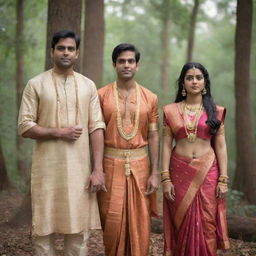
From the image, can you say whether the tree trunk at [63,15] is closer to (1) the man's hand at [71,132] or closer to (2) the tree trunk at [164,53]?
(1) the man's hand at [71,132]

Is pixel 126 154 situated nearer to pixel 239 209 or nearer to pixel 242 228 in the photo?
pixel 242 228

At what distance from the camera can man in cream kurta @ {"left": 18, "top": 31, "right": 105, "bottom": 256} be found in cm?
390

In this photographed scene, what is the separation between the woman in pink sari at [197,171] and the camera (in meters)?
4.15

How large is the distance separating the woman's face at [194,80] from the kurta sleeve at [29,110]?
1475 mm

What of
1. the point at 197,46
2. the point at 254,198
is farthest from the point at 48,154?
the point at 197,46

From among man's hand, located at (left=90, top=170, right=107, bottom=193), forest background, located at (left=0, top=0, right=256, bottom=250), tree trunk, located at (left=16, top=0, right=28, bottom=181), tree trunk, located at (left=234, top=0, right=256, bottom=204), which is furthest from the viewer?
tree trunk, located at (left=16, top=0, right=28, bottom=181)

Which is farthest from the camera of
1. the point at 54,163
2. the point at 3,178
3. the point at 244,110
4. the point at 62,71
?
the point at 244,110

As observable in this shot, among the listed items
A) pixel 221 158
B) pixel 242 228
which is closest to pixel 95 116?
pixel 221 158

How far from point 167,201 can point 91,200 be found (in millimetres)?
801

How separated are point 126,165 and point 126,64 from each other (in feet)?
3.28

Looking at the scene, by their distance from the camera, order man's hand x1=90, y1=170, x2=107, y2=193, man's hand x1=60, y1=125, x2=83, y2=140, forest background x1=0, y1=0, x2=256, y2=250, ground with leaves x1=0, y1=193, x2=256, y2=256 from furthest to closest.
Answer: forest background x1=0, y1=0, x2=256, y2=250 < ground with leaves x1=0, y1=193, x2=256, y2=256 < man's hand x1=90, y1=170, x2=107, y2=193 < man's hand x1=60, y1=125, x2=83, y2=140

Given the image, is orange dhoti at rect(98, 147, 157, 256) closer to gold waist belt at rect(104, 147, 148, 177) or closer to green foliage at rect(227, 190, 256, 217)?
gold waist belt at rect(104, 147, 148, 177)

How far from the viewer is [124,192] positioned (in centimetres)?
426

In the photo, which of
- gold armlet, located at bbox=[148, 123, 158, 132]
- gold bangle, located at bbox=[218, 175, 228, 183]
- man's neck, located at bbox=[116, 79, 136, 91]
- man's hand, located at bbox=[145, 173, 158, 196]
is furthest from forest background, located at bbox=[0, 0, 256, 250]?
gold bangle, located at bbox=[218, 175, 228, 183]
